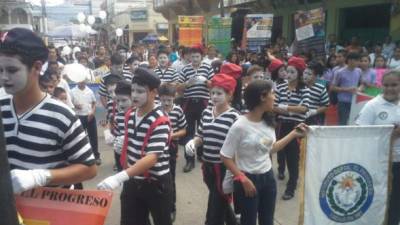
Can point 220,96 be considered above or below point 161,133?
above

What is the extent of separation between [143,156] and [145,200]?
15.7 inches

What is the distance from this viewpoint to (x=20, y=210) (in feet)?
6.66

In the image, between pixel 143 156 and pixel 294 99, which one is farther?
pixel 294 99

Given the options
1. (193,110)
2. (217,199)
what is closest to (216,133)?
(217,199)

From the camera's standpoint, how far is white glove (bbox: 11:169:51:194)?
1.91 m

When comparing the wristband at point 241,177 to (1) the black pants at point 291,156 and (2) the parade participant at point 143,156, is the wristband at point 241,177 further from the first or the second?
(1) the black pants at point 291,156

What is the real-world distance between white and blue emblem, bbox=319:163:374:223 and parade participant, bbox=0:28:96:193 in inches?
88.0

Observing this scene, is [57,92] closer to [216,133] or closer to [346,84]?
[216,133]

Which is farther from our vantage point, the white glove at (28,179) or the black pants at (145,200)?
the black pants at (145,200)

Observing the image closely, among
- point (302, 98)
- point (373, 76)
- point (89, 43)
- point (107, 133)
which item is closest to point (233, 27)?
point (373, 76)

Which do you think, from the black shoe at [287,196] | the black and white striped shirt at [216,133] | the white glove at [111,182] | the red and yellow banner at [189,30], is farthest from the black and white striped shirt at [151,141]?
the red and yellow banner at [189,30]

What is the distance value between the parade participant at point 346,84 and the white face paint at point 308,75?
199 cm

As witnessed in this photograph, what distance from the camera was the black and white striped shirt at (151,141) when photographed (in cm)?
322

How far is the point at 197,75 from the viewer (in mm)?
7598
